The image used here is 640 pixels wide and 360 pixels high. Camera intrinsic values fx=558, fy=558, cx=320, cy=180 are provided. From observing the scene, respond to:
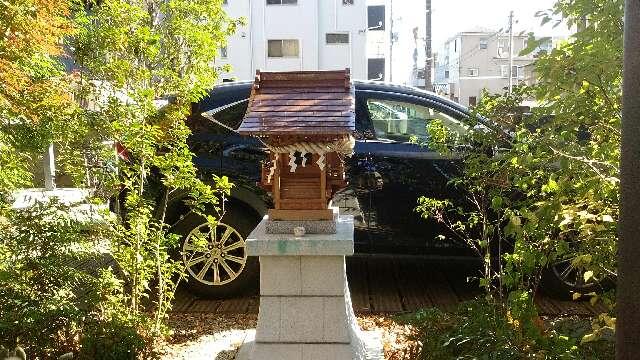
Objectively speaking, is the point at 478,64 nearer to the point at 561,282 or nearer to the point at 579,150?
the point at 561,282

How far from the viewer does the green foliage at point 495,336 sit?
2.68m

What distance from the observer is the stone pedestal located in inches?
126

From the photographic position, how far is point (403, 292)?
530cm

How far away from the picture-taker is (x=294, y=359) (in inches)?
132

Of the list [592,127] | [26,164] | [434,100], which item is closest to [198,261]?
[26,164]

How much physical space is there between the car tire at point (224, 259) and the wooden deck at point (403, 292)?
6.5 inches

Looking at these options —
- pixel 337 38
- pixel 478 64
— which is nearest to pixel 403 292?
pixel 337 38

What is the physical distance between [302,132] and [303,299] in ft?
3.30

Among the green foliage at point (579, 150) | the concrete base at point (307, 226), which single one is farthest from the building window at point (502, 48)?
the concrete base at point (307, 226)

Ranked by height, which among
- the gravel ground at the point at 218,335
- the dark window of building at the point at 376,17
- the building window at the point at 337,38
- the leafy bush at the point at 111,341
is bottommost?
the gravel ground at the point at 218,335

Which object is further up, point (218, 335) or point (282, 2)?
point (282, 2)

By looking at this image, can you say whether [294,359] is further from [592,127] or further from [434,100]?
[434,100]

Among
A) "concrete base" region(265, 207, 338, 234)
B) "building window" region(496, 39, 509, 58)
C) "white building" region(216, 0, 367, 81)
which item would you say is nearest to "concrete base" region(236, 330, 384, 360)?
"concrete base" region(265, 207, 338, 234)

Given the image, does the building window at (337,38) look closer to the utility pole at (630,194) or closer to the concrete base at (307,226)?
the concrete base at (307,226)
